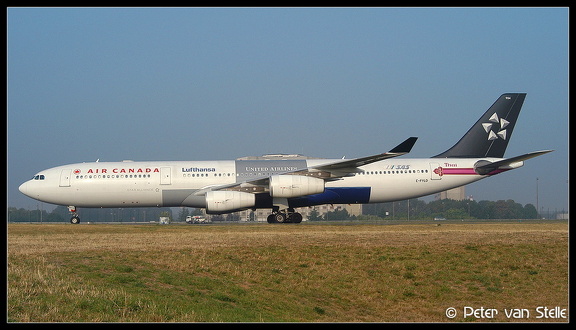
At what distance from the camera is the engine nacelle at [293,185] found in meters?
30.1

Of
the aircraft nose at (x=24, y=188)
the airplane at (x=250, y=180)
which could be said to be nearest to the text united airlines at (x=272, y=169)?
the airplane at (x=250, y=180)

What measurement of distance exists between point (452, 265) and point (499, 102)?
65.1 ft

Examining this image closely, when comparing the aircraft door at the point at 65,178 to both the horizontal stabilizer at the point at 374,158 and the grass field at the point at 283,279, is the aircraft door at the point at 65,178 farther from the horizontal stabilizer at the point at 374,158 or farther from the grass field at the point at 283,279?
the horizontal stabilizer at the point at 374,158

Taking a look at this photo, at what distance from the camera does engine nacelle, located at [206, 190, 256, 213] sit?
2997 centimetres

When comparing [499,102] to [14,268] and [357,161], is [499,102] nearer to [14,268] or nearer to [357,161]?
[357,161]

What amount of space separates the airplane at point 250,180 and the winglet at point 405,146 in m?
2.74

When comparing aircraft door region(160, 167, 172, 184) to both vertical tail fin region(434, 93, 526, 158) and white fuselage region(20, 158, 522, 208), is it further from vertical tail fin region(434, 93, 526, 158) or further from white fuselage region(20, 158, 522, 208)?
vertical tail fin region(434, 93, 526, 158)

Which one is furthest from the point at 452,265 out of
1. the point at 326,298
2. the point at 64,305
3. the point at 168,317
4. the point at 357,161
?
the point at 357,161

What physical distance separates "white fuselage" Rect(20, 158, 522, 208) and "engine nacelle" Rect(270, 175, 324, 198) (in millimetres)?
1888

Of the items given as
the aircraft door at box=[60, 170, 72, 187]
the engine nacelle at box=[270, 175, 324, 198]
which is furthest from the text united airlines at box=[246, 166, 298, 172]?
the aircraft door at box=[60, 170, 72, 187]

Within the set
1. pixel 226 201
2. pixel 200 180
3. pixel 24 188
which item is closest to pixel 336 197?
pixel 226 201

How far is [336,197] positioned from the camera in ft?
108

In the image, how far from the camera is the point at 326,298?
15289 millimetres

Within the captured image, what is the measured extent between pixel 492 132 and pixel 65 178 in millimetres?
22683
